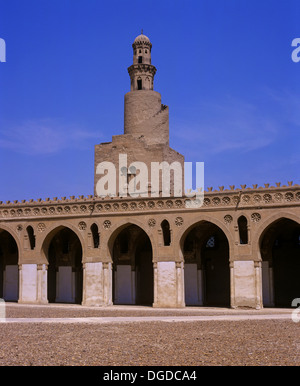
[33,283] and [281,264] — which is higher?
[281,264]

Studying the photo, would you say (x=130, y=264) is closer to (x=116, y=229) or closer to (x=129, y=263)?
(x=129, y=263)

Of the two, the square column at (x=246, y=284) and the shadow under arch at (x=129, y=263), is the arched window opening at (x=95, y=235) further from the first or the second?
the square column at (x=246, y=284)

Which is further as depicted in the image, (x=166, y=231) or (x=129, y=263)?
(x=129, y=263)

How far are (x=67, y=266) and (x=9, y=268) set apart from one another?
3938 millimetres

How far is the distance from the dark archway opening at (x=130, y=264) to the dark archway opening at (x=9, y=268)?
21.4ft

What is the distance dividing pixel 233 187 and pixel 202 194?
1.57 metres

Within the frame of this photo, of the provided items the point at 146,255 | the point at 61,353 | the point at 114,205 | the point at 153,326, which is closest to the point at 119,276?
the point at 146,255

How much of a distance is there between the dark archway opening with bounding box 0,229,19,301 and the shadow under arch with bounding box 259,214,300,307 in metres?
14.9

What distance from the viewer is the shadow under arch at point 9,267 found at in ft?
109

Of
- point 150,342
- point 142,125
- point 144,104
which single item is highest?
point 144,104

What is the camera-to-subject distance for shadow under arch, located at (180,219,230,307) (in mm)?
30016

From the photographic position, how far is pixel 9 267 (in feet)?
111

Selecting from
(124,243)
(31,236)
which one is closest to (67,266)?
(31,236)

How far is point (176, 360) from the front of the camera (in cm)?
1098
